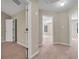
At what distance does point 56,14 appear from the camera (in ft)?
27.2

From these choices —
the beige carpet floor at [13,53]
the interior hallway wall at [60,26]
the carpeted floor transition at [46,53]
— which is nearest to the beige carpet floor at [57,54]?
the carpeted floor transition at [46,53]

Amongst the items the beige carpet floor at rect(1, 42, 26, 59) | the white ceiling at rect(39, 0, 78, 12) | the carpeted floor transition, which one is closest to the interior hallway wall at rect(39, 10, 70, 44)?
the white ceiling at rect(39, 0, 78, 12)

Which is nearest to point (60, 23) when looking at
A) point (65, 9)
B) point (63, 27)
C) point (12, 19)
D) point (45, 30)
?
point (63, 27)

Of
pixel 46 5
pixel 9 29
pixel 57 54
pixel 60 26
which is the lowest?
pixel 57 54

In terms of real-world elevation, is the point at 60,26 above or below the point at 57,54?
above

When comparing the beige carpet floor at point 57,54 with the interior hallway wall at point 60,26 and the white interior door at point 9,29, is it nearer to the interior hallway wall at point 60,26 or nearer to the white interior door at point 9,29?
the interior hallway wall at point 60,26

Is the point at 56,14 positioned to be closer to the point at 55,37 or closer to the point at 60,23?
the point at 60,23

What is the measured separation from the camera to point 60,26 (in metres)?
8.15

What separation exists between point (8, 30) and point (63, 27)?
4636 millimetres

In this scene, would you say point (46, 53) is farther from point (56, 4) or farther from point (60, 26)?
point (60, 26)

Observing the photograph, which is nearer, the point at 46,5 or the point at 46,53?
the point at 46,53

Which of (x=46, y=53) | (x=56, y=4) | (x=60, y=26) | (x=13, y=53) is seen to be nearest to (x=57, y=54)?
(x=46, y=53)

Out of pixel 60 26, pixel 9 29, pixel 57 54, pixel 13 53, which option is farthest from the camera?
pixel 9 29

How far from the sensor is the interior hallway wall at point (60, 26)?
7.67 m
